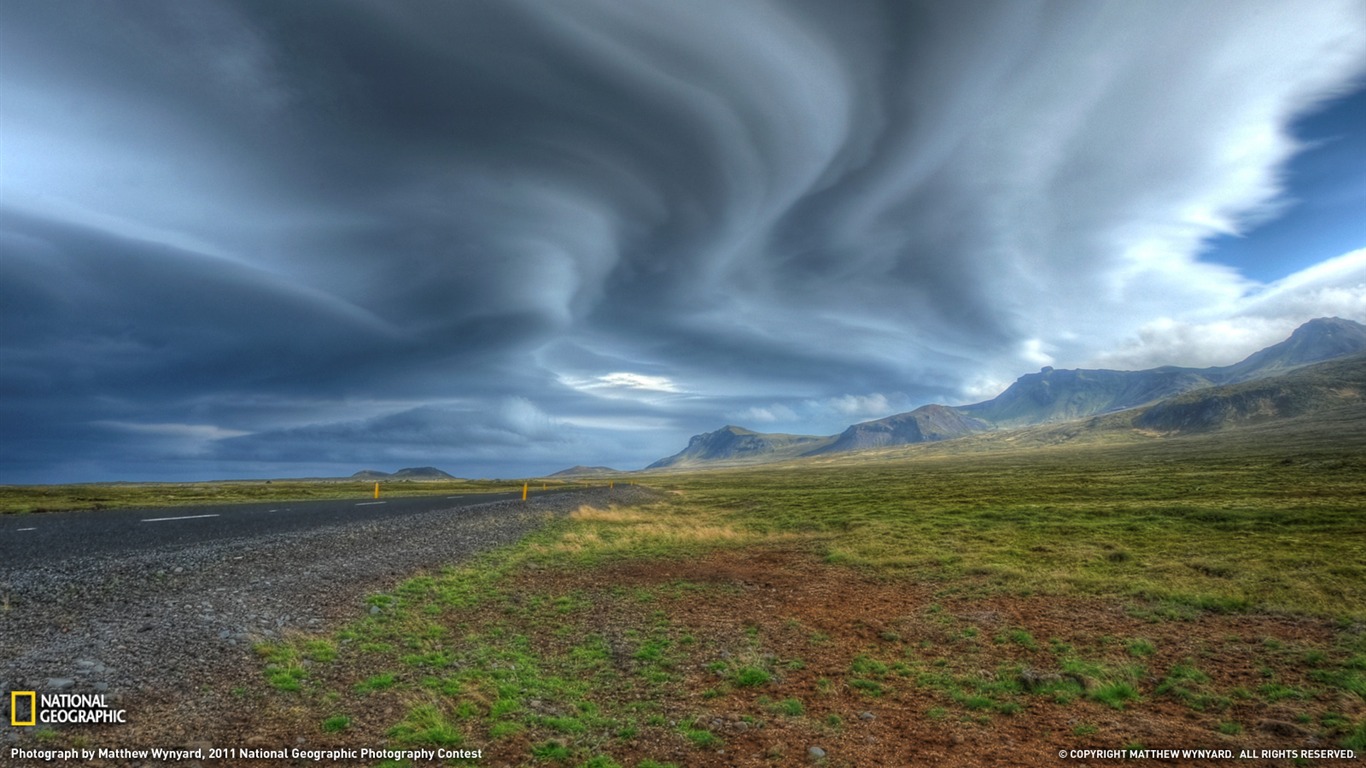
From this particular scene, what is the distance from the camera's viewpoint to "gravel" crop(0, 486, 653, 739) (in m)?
9.28

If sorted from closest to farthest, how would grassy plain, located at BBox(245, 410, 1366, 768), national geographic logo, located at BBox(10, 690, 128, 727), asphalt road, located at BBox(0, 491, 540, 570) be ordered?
1. national geographic logo, located at BBox(10, 690, 128, 727)
2. grassy plain, located at BBox(245, 410, 1366, 768)
3. asphalt road, located at BBox(0, 491, 540, 570)

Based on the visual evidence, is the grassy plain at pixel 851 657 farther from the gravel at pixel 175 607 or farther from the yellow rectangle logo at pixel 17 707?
the yellow rectangle logo at pixel 17 707

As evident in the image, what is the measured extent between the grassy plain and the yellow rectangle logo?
8.17ft

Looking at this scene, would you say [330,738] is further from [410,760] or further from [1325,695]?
[1325,695]

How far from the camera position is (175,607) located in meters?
12.9

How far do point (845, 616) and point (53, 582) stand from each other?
2152 centimetres

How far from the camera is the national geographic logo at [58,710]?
299 inches

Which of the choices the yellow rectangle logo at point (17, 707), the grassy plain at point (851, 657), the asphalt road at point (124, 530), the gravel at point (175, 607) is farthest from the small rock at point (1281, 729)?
the asphalt road at point (124, 530)

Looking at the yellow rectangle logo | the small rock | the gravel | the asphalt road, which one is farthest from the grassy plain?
the asphalt road

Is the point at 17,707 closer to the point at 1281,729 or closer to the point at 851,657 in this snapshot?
the point at 851,657

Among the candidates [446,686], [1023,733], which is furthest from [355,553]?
[1023,733]

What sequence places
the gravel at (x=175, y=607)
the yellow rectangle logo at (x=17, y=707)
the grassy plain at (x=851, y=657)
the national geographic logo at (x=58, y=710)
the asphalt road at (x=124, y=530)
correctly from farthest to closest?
the asphalt road at (x=124, y=530) → the gravel at (x=175, y=607) → the grassy plain at (x=851, y=657) → the national geographic logo at (x=58, y=710) → the yellow rectangle logo at (x=17, y=707)

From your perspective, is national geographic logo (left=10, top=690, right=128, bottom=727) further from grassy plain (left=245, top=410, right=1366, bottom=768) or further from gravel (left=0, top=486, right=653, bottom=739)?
grassy plain (left=245, top=410, right=1366, bottom=768)

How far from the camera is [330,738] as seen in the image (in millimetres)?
7980
